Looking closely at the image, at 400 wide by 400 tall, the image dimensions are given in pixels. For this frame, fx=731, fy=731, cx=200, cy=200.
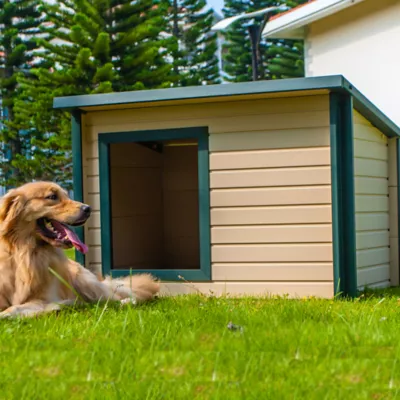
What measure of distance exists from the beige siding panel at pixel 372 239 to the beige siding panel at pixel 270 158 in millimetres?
872

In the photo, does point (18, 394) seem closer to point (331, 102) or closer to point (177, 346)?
point (177, 346)

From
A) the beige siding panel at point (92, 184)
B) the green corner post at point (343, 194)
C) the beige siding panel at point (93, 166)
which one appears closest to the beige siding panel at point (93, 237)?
the beige siding panel at point (92, 184)

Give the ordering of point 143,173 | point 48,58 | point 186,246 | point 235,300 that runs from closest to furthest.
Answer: point 235,300
point 143,173
point 186,246
point 48,58

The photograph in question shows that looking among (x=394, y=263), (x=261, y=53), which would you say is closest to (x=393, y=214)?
(x=394, y=263)

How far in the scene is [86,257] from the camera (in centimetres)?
643

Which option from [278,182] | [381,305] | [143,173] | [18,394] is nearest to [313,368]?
[18,394]

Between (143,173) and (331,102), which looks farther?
(143,173)

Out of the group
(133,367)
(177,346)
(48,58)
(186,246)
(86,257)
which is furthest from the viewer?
(48,58)

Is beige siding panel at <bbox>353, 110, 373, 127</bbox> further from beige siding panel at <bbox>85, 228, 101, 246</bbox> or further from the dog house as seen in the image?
beige siding panel at <bbox>85, 228, 101, 246</bbox>

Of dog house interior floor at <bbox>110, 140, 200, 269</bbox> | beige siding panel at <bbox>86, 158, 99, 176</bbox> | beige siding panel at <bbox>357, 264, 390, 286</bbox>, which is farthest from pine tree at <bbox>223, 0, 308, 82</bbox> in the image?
beige siding panel at <bbox>86, 158, 99, 176</bbox>

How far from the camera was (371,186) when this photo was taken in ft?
21.6

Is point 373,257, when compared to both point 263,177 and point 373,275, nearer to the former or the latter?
point 373,275

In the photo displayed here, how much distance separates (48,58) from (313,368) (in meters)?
20.2

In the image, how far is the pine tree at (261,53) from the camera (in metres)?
25.6
